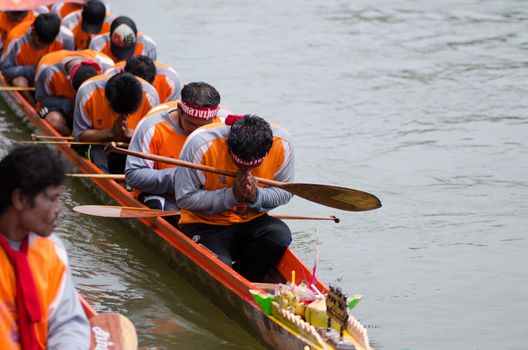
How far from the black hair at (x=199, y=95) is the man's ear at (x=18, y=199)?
2.94 m

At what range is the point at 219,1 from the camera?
1898 cm

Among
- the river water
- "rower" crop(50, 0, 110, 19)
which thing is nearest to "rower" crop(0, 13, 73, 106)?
the river water

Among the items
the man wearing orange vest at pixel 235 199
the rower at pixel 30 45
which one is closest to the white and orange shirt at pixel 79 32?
the rower at pixel 30 45

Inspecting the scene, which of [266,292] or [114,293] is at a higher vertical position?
[266,292]

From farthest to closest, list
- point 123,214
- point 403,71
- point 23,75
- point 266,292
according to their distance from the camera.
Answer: point 403,71, point 23,75, point 123,214, point 266,292

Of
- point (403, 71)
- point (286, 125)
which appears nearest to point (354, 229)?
point (286, 125)

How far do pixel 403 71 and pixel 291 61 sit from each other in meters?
1.84

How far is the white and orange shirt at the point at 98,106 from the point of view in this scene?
25.5 feet

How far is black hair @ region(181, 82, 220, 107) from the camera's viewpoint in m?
6.08

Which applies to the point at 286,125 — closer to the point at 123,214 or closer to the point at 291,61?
the point at 291,61

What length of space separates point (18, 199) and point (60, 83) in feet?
19.5

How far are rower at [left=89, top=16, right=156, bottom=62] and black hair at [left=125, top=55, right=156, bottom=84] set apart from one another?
4.99ft

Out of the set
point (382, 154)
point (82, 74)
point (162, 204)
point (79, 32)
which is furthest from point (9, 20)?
point (162, 204)

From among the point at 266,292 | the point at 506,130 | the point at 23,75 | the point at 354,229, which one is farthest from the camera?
the point at 506,130
